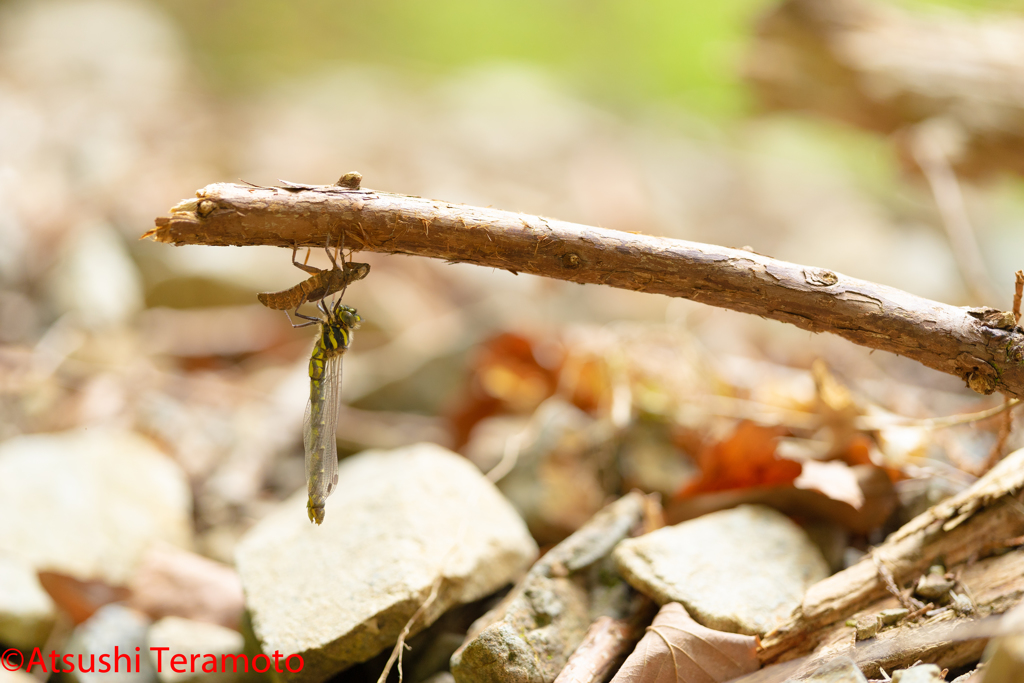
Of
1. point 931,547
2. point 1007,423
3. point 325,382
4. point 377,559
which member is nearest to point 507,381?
point 325,382

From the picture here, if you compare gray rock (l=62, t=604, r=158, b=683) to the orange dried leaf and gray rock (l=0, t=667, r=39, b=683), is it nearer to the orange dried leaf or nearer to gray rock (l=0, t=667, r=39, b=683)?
gray rock (l=0, t=667, r=39, b=683)

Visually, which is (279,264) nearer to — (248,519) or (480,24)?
(248,519)

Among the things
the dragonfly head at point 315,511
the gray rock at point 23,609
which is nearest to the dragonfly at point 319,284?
the dragonfly head at point 315,511

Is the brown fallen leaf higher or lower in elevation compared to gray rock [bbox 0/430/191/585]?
lower

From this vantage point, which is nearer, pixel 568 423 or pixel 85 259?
pixel 568 423

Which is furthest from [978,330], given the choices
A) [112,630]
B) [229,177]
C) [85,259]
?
[229,177]

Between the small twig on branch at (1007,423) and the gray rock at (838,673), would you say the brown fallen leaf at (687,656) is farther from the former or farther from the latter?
the small twig on branch at (1007,423)

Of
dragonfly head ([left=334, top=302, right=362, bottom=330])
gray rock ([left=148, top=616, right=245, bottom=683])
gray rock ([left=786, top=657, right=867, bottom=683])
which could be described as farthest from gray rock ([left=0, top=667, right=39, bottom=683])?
gray rock ([left=786, top=657, right=867, bottom=683])
